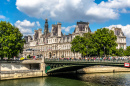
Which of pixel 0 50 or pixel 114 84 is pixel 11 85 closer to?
pixel 0 50

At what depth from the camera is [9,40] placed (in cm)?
5853

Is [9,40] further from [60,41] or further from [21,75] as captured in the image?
[60,41]

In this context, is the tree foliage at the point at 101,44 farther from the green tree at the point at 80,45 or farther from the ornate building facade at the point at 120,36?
the ornate building facade at the point at 120,36

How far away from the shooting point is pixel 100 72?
67188mm

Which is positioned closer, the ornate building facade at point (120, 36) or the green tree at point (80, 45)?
the green tree at point (80, 45)

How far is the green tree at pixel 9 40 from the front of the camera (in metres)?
58.0

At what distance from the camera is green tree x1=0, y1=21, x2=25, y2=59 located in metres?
58.0

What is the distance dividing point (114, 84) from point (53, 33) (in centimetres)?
7423

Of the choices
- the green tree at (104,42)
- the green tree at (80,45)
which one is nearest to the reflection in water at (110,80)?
the green tree at (104,42)

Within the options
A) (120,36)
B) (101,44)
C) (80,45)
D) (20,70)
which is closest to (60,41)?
(120,36)

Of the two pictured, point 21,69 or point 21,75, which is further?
point 21,69

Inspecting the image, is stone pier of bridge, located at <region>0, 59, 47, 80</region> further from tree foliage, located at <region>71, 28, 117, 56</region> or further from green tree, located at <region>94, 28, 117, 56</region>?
green tree, located at <region>94, 28, 117, 56</region>

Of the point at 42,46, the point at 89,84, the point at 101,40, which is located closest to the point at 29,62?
the point at 89,84

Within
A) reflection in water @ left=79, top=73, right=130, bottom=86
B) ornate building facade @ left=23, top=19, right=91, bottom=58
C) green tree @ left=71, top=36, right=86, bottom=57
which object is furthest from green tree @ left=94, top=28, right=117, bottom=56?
ornate building facade @ left=23, top=19, right=91, bottom=58
